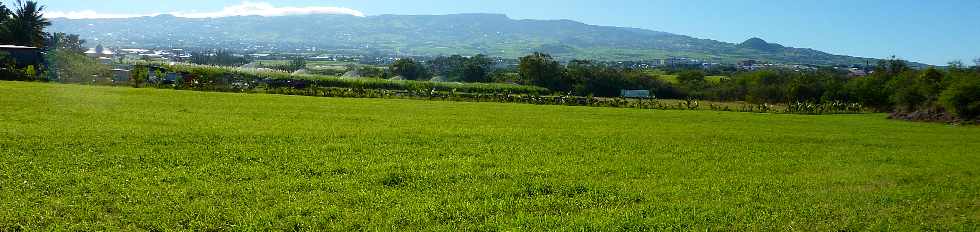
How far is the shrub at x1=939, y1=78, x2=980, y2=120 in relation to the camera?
4934 cm

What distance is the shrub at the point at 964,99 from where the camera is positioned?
4934 cm

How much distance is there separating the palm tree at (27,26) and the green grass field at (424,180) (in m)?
49.5

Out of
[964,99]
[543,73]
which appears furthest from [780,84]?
[964,99]

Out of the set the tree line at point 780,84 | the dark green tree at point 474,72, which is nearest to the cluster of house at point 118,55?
the dark green tree at point 474,72

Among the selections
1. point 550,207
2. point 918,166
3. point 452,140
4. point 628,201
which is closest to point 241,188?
point 550,207

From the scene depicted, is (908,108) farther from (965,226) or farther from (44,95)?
(44,95)

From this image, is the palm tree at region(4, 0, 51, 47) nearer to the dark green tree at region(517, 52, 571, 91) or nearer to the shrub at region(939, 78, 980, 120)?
the dark green tree at region(517, 52, 571, 91)

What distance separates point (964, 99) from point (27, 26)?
7502 cm

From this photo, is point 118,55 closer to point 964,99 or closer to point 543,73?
point 543,73

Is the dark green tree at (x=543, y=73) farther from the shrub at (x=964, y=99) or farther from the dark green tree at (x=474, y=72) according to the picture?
the shrub at (x=964, y=99)

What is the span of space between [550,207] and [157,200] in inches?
197

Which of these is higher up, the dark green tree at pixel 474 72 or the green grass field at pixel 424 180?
the dark green tree at pixel 474 72

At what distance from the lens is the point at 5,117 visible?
1645 centimetres

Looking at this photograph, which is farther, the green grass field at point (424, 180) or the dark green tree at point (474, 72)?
the dark green tree at point (474, 72)
